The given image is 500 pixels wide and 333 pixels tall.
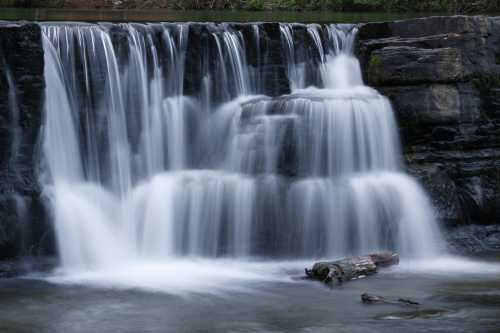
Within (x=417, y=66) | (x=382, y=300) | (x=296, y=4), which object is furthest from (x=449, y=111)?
(x=296, y=4)

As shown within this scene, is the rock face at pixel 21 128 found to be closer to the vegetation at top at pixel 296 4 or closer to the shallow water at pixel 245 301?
the shallow water at pixel 245 301

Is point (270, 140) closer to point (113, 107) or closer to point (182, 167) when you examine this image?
point (182, 167)

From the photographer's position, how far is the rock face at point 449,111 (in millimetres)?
14414

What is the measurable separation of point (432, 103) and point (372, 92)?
3.26 feet

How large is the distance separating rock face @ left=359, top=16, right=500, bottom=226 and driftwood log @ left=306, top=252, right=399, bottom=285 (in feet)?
8.36

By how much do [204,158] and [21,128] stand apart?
9.20ft

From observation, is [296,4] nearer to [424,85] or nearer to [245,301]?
[424,85]

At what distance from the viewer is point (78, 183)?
13.2 meters

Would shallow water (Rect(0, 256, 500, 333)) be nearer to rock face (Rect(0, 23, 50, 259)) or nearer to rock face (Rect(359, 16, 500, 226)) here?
rock face (Rect(0, 23, 50, 259))

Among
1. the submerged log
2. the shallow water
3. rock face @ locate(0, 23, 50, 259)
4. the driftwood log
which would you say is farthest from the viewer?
rock face @ locate(0, 23, 50, 259)

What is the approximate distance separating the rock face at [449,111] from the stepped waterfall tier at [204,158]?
34cm

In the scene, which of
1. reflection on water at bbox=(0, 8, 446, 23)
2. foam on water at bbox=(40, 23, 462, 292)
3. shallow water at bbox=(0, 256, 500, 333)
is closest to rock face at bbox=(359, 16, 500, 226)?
foam on water at bbox=(40, 23, 462, 292)

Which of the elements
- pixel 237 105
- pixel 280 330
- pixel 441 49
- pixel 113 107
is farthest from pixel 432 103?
pixel 280 330

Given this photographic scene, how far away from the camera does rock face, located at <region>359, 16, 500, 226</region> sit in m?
14.4
